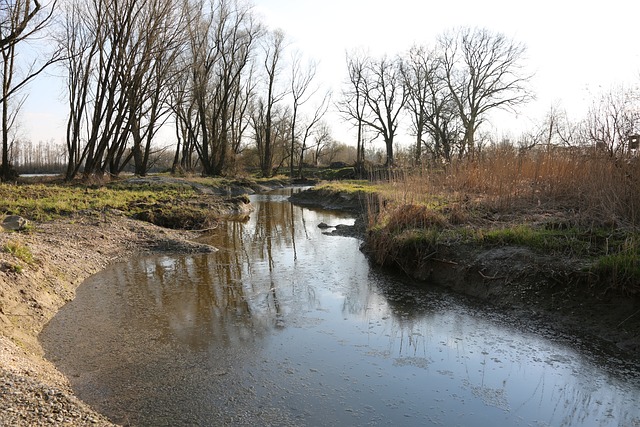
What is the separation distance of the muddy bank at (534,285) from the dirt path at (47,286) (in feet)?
15.0

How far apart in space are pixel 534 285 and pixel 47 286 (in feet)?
20.5

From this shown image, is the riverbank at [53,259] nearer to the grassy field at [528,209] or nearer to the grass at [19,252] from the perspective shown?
the grass at [19,252]

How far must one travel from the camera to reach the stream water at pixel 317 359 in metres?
3.32

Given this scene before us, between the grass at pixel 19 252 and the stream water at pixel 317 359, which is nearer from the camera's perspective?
the stream water at pixel 317 359

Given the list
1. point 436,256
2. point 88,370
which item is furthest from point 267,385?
point 436,256

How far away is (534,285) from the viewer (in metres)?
5.57

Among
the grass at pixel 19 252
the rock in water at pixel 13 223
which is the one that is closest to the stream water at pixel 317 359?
the grass at pixel 19 252

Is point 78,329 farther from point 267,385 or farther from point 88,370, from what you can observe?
point 267,385

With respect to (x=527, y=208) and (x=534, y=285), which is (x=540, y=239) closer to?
(x=534, y=285)

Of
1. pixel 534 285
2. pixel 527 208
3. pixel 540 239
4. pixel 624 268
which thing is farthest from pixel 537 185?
pixel 624 268

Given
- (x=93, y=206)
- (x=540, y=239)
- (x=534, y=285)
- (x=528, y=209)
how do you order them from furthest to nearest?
(x=93, y=206)
(x=528, y=209)
(x=540, y=239)
(x=534, y=285)

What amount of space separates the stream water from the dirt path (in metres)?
0.23

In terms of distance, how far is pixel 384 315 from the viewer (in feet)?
18.0

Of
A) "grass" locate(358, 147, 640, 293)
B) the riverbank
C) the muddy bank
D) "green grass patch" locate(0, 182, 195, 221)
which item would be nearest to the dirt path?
the riverbank
